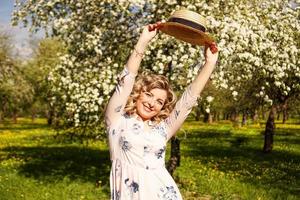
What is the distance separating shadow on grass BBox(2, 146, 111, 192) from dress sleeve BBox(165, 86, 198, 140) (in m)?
12.4

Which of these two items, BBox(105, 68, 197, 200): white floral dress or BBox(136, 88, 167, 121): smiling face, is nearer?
BBox(105, 68, 197, 200): white floral dress

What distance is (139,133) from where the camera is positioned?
18.0 feet

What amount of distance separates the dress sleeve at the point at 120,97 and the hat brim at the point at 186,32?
566 mm

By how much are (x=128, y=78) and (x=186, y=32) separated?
0.73 m

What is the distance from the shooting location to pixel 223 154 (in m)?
28.8

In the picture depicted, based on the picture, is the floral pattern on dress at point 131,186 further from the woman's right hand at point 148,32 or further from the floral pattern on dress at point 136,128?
the woman's right hand at point 148,32

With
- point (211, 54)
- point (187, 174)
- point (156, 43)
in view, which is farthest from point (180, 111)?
point (187, 174)

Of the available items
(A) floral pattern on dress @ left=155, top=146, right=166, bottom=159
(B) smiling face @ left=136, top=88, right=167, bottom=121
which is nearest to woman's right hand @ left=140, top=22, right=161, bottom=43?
(B) smiling face @ left=136, top=88, right=167, bottom=121

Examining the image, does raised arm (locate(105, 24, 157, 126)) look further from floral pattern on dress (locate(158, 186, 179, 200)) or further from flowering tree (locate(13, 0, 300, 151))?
flowering tree (locate(13, 0, 300, 151))

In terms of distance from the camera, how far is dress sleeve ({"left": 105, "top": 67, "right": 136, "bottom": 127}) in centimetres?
540

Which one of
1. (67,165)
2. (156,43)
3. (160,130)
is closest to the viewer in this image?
(160,130)

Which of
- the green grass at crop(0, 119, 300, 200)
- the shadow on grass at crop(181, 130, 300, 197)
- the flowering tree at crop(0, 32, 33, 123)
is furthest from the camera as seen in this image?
the flowering tree at crop(0, 32, 33, 123)

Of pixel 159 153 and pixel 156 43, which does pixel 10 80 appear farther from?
pixel 159 153

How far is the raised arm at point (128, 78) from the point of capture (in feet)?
17.4
